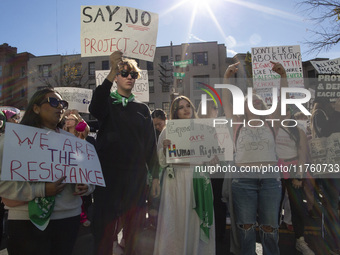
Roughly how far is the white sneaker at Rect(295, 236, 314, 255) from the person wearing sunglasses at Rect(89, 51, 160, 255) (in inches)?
104

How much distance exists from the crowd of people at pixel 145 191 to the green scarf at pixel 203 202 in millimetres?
12

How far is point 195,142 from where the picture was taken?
10.8 ft

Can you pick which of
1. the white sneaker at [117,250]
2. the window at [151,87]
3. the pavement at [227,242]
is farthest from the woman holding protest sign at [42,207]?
the window at [151,87]

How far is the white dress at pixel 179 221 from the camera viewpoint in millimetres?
3170

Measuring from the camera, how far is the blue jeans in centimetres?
297

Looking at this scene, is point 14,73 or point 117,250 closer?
point 117,250

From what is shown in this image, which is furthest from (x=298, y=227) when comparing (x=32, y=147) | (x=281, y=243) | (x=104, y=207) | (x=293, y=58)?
(x=293, y=58)

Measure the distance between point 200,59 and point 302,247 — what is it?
102 ft

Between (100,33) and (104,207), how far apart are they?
215cm

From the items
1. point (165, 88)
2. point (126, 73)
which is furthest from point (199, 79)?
point (126, 73)

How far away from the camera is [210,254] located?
319 centimetres

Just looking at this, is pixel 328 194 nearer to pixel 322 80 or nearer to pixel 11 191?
pixel 322 80

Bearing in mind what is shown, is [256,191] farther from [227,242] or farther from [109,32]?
[109,32]

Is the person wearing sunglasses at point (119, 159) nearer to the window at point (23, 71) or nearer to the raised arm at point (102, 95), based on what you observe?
the raised arm at point (102, 95)
